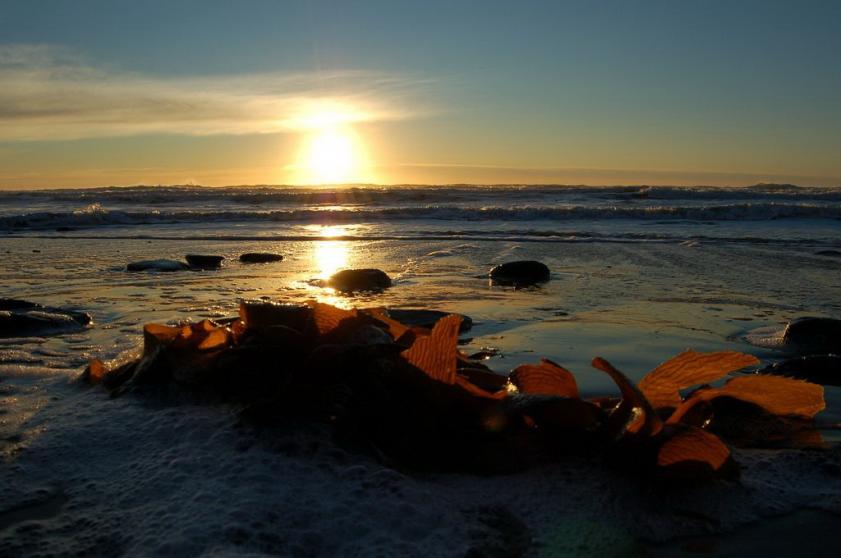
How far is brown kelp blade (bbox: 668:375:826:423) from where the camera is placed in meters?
2.21

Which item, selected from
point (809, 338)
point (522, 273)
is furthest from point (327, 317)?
point (522, 273)

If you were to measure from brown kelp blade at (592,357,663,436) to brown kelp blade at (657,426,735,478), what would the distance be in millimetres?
55

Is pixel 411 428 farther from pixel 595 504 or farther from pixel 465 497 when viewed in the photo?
pixel 595 504

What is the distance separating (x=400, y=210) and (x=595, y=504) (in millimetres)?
16244

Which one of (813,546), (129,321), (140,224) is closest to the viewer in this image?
(813,546)

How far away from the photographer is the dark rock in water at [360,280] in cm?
616

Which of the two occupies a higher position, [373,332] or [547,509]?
[373,332]

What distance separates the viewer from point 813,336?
144 inches

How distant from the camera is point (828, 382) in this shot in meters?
2.91

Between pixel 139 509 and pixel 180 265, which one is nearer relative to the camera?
pixel 139 509

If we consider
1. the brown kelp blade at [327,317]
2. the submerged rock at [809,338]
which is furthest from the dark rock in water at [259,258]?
the brown kelp blade at [327,317]

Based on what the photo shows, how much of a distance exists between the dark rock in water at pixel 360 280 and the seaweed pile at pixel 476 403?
364 cm

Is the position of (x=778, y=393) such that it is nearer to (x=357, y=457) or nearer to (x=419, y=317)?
(x=357, y=457)

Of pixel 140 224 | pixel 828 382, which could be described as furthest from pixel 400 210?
pixel 828 382
